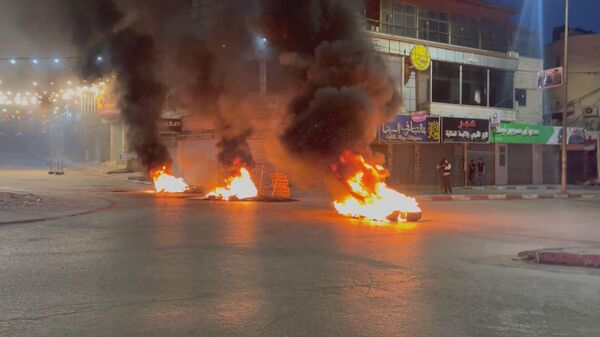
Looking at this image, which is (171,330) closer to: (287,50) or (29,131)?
(287,50)

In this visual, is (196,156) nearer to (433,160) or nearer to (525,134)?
(433,160)

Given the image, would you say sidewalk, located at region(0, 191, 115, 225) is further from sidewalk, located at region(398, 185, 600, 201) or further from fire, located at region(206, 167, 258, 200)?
sidewalk, located at region(398, 185, 600, 201)

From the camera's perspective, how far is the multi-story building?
27.1m

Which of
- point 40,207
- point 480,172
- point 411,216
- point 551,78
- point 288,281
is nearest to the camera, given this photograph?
point 288,281

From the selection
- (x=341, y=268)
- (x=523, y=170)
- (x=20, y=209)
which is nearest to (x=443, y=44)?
(x=523, y=170)

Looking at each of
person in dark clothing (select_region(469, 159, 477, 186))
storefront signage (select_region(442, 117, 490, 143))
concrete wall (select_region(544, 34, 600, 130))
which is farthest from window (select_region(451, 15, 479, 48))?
concrete wall (select_region(544, 34, 600, 130))

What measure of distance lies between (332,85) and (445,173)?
10.4 metres

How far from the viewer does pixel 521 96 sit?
103 feet

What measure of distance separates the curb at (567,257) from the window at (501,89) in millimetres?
23417

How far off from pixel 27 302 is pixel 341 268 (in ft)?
12.6

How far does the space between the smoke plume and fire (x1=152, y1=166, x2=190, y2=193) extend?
31.9 feet

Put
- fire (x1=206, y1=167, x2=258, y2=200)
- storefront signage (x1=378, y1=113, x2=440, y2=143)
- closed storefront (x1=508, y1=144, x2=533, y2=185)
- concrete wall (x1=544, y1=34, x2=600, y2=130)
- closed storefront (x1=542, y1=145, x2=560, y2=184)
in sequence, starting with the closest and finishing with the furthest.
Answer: fire (x1=206, y1=167, x2=258, y2=200) < storefront signage (x1=378, y1=113, x2=440, y2=143) < closed storefront (x1=508, y1=144, x2=533, y2=185) < closed storefront (x1=542, y1=145, x2=560, y2=184) < concrete wall (x1=544, y1=34, x2=600, y2=130)

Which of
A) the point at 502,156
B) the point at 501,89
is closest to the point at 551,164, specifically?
the point at 502,156

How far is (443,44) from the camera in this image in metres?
28.2
